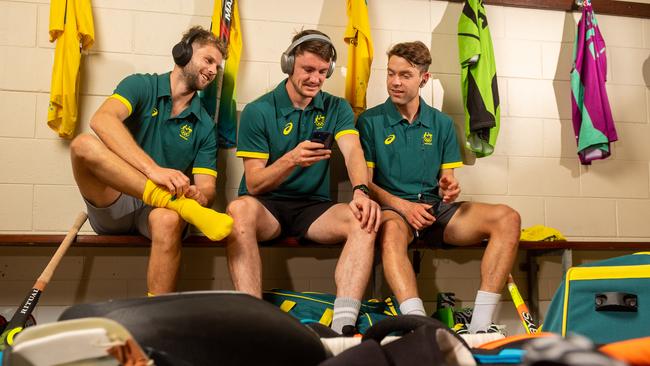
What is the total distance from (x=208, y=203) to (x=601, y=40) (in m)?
2.09

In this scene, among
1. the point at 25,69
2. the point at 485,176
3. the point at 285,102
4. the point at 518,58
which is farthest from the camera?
the point at 518,58

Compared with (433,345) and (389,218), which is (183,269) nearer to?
(389,218)

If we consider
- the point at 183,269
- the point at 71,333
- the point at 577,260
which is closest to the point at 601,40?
the point at 577,260

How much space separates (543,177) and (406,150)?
894 millimetres

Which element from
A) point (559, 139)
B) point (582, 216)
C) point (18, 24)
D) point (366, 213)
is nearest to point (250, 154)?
point (366, 213)

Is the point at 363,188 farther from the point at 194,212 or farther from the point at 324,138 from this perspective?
the point at 194,212

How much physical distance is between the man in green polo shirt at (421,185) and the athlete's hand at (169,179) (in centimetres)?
75

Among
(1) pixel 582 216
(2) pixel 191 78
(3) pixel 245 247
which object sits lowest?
(3) pixel 245 247

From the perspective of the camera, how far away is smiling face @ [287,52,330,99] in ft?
8.28

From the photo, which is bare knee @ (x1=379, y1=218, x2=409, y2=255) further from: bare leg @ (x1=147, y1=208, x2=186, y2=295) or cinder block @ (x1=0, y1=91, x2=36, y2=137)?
cinder block @ (x1=0, y1=91, x2=36, y2=137)

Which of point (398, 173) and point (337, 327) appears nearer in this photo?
point (337, 327)

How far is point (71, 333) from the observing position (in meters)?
Answer: 0.57

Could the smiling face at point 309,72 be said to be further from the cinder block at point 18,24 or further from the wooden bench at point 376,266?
the cinder block at point 18,24

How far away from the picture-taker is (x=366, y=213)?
224cm
